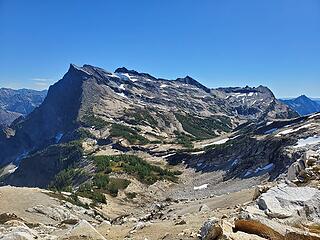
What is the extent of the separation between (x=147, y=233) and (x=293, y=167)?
16.1m

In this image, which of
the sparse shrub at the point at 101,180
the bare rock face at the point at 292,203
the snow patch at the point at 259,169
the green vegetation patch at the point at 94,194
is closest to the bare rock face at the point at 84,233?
the bare rock face at the point at 292,203

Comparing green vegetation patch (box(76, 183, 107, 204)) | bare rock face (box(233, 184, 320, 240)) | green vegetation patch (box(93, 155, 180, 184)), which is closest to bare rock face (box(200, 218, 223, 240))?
bare rock face (box(233, 184, 320, 240))

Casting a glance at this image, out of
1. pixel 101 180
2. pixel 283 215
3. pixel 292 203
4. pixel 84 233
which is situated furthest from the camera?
pixel 101 180

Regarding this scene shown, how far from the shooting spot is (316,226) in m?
18.7

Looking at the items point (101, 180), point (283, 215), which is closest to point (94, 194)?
point (101, 180)

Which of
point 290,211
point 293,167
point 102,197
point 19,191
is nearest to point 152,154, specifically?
point 102,197

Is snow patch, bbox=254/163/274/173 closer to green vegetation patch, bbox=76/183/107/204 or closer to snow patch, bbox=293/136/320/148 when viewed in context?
snow patch, bbox=293/136/320/148

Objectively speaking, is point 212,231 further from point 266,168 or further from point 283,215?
point 266,168

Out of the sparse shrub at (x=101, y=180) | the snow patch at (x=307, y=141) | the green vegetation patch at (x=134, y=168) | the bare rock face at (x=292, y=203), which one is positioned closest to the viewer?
the bare rock face at (x=292, y=203)

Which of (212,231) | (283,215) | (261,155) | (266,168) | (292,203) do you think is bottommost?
(266,168)

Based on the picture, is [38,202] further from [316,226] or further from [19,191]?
[316,226]

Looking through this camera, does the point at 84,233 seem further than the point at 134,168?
No

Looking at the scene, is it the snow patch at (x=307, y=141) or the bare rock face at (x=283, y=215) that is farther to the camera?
the snow patch at (x=307, y=141)

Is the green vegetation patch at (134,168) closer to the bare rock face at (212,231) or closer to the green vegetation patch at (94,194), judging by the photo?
the green vegetation patch at (94,194)
